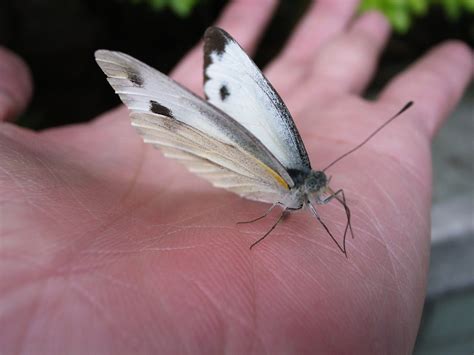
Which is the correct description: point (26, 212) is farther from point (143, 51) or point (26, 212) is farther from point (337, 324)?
point (143, 51)

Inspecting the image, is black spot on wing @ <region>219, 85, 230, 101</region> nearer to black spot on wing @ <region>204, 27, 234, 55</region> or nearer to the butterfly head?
black spot on wing @ <region>204, 27, 234, 55</region>

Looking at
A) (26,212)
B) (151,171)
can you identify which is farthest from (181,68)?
(26,212)

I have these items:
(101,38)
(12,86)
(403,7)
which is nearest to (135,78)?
(12,86)

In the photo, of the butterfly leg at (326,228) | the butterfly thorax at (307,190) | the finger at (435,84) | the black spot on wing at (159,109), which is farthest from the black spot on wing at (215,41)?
the finger at (435,84)

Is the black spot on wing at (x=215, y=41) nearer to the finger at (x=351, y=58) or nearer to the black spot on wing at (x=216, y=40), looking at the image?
the black spot on wing at (x=216, y=40)

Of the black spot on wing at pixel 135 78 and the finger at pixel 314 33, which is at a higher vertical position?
the finger at pixel 314 33

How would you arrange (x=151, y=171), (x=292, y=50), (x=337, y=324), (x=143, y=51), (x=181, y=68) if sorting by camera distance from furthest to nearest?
(x=143, y=51)
(x=292, y=50)
(x=181, y=68)
(x=151, y=171)
(x=337, y=324)
